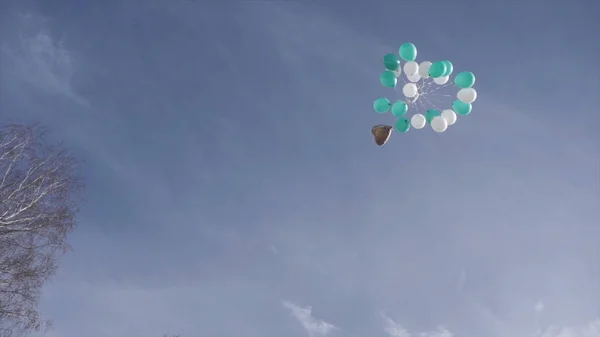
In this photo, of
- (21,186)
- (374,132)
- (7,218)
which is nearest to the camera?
(374,132)

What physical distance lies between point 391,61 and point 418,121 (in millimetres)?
1262

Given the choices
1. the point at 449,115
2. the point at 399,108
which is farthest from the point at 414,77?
the point at 449,115

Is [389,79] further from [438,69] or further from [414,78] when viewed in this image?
[438,69]

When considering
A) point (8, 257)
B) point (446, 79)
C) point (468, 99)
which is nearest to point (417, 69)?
point (446, 79)

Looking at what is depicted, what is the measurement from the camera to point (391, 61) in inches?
335

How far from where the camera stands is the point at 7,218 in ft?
31.8

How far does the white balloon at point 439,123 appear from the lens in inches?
333

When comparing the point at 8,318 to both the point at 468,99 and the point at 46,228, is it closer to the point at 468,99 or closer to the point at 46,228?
the point at 46,228

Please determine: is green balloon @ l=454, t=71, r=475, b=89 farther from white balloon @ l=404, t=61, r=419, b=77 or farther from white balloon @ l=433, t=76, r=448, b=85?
white balloon @ l=404, t=61, r=419, b=77

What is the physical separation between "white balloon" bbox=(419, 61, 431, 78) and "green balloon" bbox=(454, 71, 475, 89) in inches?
22.7

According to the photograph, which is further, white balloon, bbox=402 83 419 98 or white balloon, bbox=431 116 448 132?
white balloon, bbox=402 83 419 98

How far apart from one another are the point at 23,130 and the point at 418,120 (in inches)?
368

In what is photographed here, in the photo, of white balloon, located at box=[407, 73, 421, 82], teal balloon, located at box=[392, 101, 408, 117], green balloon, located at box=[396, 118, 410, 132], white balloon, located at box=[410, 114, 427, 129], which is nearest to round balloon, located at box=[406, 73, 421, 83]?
white balloon, located at box=[407, 73, 421, 82]

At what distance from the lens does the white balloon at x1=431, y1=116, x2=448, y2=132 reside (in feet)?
27.8
